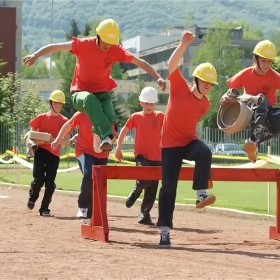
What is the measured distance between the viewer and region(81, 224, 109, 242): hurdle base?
12078 millimetres

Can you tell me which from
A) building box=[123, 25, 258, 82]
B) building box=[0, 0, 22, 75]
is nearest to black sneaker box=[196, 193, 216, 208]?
building box=[0, 0, 22, 75]

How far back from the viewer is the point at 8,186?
2692cm

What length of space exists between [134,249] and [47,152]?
579 cm

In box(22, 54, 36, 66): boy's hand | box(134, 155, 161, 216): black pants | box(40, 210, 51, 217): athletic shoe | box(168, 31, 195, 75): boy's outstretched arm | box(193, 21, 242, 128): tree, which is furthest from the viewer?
box(193, 21, 242, 128): tree

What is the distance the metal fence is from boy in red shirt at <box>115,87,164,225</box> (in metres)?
27.9

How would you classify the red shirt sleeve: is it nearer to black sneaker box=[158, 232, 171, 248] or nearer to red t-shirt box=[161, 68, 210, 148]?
red t-shirt box=[161, 68, 210, 148]

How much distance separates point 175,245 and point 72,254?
2082 millimetres

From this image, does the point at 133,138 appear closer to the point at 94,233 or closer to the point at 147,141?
the point at 147,141

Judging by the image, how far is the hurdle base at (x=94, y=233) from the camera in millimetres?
12078

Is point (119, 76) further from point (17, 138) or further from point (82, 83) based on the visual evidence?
point (82, 83)

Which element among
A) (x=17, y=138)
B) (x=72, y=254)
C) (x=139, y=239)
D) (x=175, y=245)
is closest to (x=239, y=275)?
(x=72, y=254)

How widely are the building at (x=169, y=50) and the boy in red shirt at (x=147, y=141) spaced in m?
80.7

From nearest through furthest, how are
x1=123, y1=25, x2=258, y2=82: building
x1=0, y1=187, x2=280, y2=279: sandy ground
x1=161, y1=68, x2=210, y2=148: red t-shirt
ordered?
x1=0, y1=187, x2=280, y2=279: sandy ground → x1=161, y1=68, x2=210, y2=148: red t-shirt → x1=123, y1=25, x2=258, y2=82: building

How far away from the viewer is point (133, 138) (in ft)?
148
